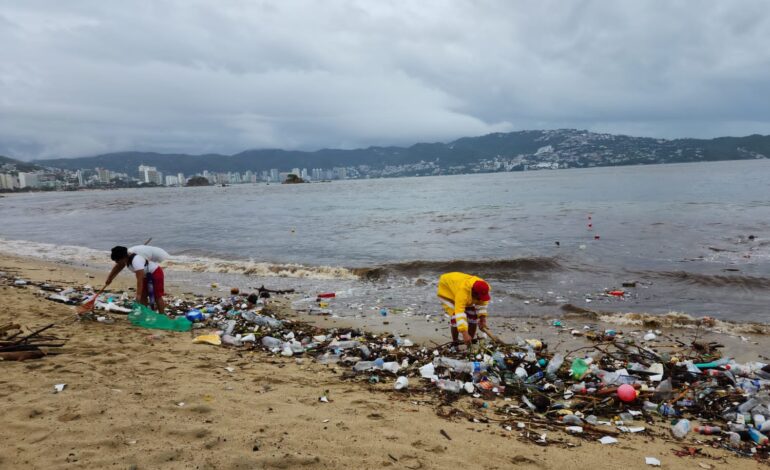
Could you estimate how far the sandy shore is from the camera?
11.6ft

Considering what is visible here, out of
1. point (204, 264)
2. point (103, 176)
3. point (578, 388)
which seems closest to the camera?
point (578, 388)

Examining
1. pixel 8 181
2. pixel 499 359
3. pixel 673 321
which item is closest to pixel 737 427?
pixel 499 359

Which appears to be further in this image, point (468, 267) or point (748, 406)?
point (468, 267)

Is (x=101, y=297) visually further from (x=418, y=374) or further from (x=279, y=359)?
(x=418, y=374)

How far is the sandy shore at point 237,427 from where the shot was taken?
354 centimetres

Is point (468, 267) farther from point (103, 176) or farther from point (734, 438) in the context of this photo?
point (103, 176)

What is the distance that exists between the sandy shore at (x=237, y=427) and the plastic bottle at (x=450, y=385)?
0.35 metres

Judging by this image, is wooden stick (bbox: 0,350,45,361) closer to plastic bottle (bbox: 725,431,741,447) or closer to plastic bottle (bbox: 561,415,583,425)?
plastic bottle (bbox: 561,415,583,425)

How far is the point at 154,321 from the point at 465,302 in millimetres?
5470

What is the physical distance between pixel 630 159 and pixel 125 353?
725ft

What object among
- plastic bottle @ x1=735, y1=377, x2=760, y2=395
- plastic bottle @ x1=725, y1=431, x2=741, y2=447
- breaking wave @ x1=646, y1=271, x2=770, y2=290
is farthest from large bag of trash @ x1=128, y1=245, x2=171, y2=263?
breaking wave @ x1=646, y1=271, x2=770, y2=290

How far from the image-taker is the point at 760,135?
7667 inches

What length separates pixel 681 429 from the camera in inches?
181

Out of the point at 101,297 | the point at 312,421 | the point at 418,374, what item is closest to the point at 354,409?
the point at 312,421
